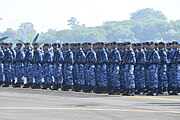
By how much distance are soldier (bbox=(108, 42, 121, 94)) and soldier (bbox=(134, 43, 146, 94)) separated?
57 centimetres

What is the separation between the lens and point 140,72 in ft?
64.8

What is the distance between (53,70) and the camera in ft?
70.5

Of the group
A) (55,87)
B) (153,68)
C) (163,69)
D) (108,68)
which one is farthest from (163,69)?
(55,87)

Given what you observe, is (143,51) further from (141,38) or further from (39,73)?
(141,38)

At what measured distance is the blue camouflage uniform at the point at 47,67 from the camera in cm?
2142

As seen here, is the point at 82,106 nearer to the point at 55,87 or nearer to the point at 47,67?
the point at 55,87

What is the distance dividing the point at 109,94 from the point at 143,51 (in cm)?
170

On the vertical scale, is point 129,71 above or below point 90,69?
below

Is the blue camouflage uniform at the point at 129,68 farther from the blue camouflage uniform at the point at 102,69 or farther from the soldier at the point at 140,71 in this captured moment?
the blue camouflage uniform at the point at 102,69

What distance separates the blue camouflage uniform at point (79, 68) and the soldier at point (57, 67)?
2.04ft

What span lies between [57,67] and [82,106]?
5.83 meters

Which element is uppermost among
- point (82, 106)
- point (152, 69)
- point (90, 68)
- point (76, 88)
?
point (90, 68)

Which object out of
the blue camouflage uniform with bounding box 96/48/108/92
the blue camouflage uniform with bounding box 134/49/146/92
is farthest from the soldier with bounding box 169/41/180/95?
the blue camouflage uniform with bounding box 96/48/108/92

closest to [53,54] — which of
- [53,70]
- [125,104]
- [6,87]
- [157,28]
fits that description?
[53,70]
